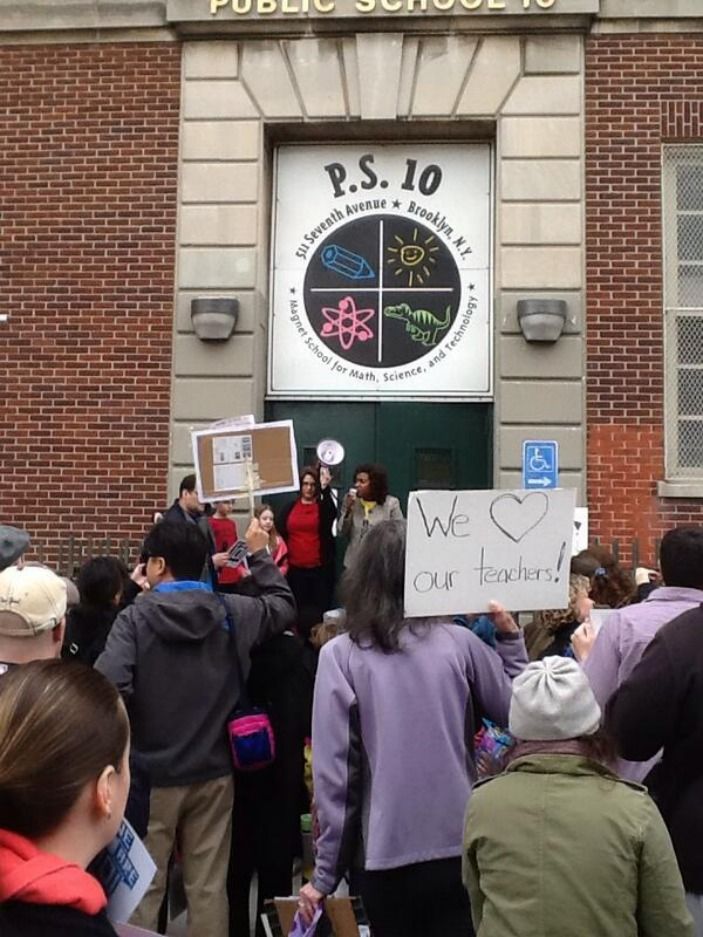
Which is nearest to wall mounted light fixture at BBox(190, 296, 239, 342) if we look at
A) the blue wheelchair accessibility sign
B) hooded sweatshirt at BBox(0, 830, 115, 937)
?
the blue wheelchair accessibility sign

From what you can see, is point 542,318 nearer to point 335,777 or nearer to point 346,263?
point 346,263

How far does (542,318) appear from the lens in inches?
364

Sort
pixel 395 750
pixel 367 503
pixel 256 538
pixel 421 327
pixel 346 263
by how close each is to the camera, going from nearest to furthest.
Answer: pixel 395 750
pixel 256 538
pixel 367 503
pixel 421 327
pixel 346 263

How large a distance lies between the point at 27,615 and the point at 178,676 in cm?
125

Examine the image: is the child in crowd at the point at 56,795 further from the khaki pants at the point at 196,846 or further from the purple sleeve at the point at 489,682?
the khaki pants at the point at 196,846

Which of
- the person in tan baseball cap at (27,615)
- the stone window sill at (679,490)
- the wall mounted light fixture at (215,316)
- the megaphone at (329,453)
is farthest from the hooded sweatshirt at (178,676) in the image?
the stone window sill at (679,490)

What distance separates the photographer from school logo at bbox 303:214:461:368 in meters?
9.99

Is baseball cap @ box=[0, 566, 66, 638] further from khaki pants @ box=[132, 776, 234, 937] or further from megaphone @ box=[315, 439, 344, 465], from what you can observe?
megaphone @ box=[315, 439, 344, 465]

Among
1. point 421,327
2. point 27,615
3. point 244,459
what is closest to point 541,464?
point 421,327

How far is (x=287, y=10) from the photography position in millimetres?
9695

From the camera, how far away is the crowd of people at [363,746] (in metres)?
1.64

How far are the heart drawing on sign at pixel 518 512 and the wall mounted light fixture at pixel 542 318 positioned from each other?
6060 mm

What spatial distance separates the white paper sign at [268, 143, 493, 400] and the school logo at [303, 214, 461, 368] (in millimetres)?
10

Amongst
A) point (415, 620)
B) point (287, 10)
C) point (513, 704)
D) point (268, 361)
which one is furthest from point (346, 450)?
point (513, 704)
